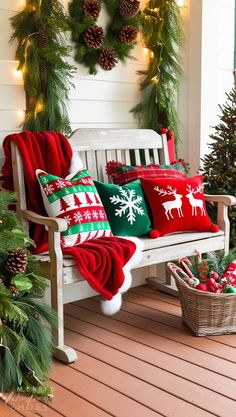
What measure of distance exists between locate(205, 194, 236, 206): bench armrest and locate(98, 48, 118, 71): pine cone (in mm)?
991

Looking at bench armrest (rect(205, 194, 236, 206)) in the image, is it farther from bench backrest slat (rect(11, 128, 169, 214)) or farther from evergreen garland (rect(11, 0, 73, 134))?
evergreen garland (rect(11, 0, 73, 134))

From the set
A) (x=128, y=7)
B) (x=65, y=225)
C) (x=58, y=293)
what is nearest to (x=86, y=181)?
(x=65, y=225)

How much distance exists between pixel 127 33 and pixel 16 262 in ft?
5.84

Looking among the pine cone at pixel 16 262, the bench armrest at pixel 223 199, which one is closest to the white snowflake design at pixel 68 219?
the pine cone at pixel 16 262

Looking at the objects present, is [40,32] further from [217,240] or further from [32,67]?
[217,240]

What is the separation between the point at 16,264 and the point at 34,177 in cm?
68

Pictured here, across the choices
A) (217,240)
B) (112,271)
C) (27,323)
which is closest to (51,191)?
(112,271)

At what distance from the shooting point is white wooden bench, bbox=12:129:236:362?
253 cm

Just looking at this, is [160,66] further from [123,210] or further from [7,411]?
[7,411]

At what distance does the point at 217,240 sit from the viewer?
3.22 metres

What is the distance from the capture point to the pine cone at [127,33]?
11.0 feet

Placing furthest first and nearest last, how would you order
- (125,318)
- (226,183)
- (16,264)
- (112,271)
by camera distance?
(226,183) < (125,318) < (112,271) < (16,264)

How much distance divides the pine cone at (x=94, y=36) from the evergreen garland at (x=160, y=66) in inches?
16.7

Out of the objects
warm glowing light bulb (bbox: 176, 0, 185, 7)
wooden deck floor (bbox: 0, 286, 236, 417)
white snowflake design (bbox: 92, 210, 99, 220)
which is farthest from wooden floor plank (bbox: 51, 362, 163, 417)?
warm glowing light bulb (bbox: 176, 0, 185, 7)
